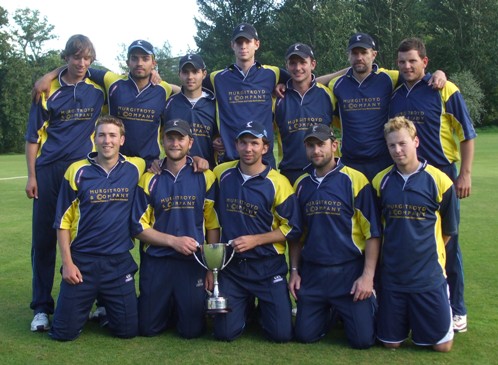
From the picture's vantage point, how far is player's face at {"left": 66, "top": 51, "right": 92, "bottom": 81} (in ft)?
18.5

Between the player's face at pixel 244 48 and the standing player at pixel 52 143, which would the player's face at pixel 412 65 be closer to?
the player's face at pixel 244 48

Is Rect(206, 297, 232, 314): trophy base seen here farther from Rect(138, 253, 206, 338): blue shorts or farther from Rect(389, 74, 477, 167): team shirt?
Rect(389, 74, 477, 167): team shirt

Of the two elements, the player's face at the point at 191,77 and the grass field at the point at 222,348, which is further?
the player's face at the point at 191,77

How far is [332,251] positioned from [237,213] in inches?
35.2

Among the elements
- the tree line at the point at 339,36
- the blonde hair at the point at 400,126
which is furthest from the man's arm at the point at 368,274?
the tree line at the point at 339,36

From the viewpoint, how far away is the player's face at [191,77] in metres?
5.80

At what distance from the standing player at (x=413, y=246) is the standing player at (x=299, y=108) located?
99cm

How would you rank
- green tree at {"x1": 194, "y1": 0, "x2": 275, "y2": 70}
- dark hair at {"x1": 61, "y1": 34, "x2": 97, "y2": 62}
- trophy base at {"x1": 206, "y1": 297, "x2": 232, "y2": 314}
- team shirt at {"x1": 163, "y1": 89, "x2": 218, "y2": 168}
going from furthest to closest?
1. green tree at {"x1": 194, "y1": 0, "x2": 275, "y2": 70}
2. team shirt at {"x1": 163, "y1": 89, "x2": 218, "y2": 168}
3. dark hair at {"x1": 61, "y1": 34, "x2": 97, "y2": 62}
4. trophy base at {"x1": 206, "y1": 297, "x2": 232, "y2": 314}

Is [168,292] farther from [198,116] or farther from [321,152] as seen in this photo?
[321,152]

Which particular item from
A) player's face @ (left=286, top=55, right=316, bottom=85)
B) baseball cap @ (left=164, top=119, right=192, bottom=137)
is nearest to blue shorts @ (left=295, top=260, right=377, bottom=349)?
baseball cap @ (left=164, top=119, right=192, bottom=137)

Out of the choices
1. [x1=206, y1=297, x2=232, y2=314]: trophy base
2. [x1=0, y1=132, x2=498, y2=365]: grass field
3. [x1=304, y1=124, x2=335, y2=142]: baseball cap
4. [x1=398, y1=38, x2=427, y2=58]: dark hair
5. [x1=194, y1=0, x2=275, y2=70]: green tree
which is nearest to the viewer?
[x1=0, y1=132, x2=498, y2=365]: grass field

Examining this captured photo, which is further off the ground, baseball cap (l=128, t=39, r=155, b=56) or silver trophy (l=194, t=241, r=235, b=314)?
baseball cap (l=128, t=39, r=155, b=56)

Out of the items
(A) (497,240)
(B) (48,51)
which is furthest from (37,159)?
(B) (48,51)

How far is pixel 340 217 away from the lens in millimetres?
5168
